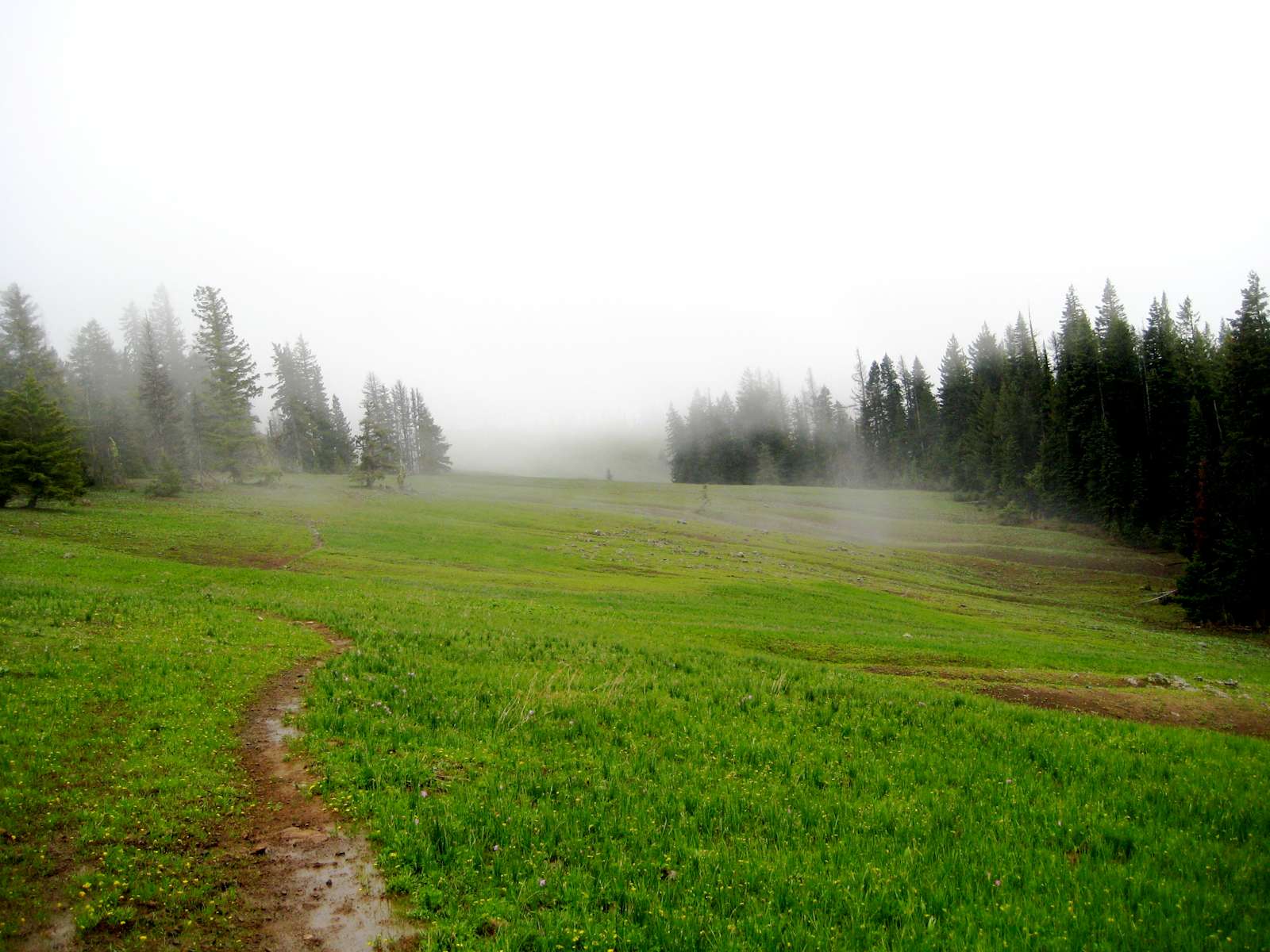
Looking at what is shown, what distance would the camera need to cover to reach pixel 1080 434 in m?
85.8

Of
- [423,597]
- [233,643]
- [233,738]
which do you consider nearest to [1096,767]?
[233,738]

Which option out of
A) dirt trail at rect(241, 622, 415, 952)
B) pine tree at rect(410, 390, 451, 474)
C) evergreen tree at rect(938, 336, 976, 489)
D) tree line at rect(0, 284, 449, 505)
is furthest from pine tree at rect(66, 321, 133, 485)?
evergreen tree at rect(938, 336, 976, 489)

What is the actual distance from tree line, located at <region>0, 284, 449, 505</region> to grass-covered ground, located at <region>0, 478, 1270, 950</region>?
24.2m

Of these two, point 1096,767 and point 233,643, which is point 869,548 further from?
point 233,643

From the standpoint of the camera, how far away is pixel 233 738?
10109mm

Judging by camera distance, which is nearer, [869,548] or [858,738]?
[858,738]

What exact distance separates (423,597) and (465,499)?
205 ft

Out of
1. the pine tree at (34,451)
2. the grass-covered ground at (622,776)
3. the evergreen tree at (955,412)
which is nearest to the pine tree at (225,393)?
the pine tree at (34,451)

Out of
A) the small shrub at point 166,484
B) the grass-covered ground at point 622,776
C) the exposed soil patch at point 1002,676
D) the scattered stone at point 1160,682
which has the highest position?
the small shrub at point 166,484

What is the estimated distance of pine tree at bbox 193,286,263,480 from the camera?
7044 centimetres

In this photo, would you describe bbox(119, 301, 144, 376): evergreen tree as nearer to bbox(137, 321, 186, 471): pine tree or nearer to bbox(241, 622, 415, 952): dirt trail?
bbox(137, 321, 186, 471): pine tree

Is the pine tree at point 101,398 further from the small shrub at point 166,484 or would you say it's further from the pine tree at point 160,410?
the small shrub at point 166,484

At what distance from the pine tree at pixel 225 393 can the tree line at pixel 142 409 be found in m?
0.13

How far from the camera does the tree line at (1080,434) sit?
4841cm
